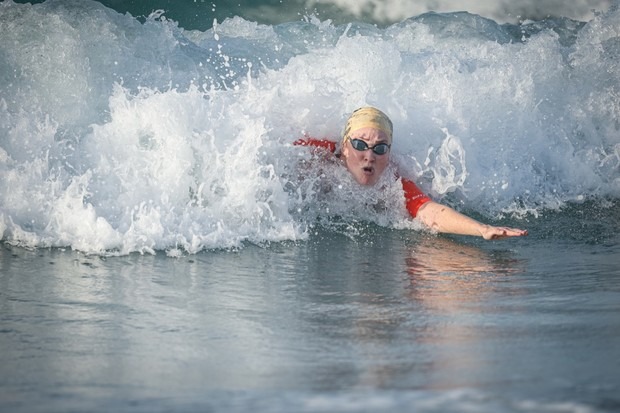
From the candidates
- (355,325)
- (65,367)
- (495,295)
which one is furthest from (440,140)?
(65,367)

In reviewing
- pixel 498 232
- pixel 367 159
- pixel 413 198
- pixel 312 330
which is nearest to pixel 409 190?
pixel 413 198

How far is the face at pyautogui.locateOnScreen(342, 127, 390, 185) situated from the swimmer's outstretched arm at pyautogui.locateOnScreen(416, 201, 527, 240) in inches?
18.1

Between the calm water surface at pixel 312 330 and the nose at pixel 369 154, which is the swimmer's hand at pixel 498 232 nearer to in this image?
the calm water surface at pixel 312 330

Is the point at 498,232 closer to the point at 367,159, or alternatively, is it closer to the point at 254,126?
the point at 367,159

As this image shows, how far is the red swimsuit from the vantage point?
22.6ft

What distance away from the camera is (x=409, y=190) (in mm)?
7000

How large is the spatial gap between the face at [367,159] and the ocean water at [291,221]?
0.12 meters

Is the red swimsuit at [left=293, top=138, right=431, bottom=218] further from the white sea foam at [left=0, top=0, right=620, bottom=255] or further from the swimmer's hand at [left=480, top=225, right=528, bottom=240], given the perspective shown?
the swimmer's hand at [left=480, top=225, right=528, bottom=240]

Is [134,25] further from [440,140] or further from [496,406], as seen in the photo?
[496,406]

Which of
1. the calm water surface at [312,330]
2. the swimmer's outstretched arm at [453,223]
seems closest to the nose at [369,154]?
the swimmer's outstretched arm at [453,223]

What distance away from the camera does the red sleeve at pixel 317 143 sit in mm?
7109

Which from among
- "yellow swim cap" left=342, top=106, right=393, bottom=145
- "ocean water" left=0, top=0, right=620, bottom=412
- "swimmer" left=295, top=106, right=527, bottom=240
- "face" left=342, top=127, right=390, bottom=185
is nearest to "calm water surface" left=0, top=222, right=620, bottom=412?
"ocean water" left=0, top=0, right=620, bottom=412

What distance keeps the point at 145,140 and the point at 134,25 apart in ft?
11.7

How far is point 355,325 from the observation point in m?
3.97
